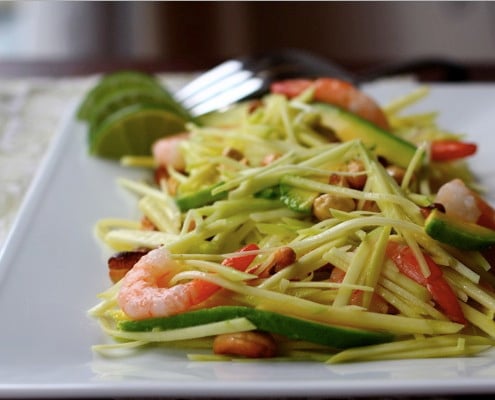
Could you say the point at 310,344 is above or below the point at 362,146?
below

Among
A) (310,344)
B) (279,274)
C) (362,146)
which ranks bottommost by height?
(310,344)

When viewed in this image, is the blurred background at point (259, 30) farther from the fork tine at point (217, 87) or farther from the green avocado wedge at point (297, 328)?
the green avocado wedge at point (297, 328)

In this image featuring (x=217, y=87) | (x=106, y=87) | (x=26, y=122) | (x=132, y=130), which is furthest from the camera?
(x=26, y=122)

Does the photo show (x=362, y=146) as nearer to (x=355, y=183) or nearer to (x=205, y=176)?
(x=355, y=183)

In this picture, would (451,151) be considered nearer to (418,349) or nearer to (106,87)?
(418,349)

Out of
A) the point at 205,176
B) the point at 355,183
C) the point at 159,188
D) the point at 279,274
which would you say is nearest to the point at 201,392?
the point at 279,274

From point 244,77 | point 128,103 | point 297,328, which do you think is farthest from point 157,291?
point 244,77

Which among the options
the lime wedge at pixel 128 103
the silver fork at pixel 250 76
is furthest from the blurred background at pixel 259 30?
the lime wedge at pixel 128 103

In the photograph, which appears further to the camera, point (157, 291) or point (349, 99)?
point (349, 99)
